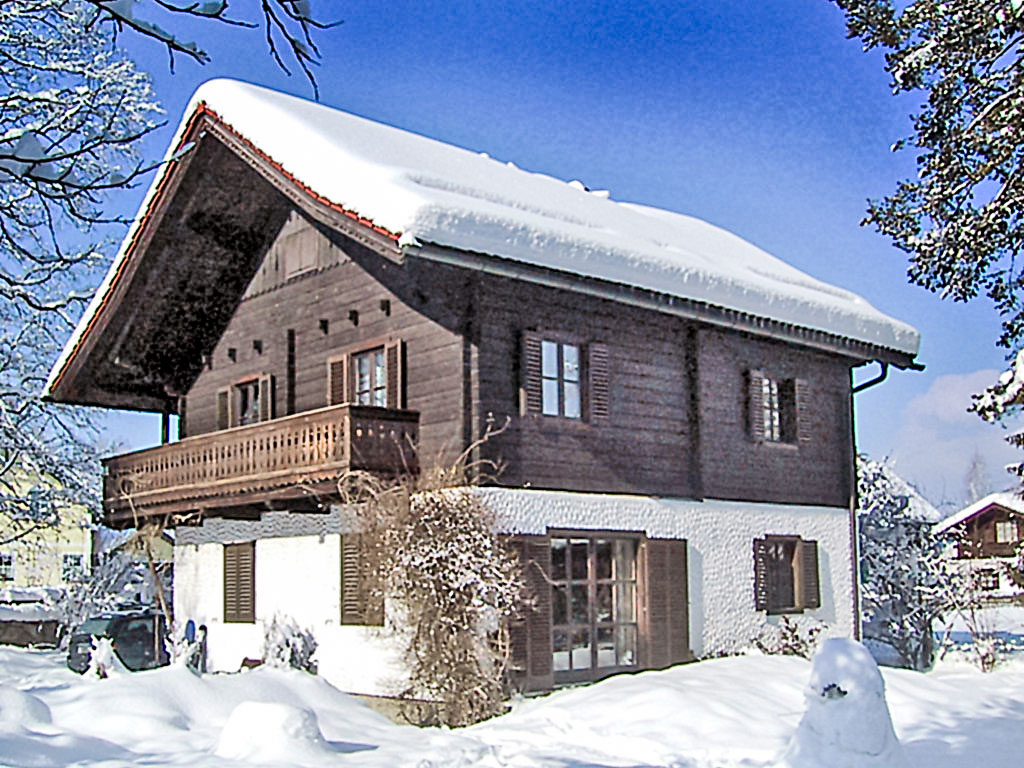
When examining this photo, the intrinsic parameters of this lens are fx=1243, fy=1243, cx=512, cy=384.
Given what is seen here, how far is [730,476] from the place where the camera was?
61.7ft

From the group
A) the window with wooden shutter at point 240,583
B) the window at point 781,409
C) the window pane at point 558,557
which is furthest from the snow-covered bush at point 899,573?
the window with wooden shutter at point 240,583

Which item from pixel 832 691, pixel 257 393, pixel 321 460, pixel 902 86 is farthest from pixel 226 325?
pixel 832 691

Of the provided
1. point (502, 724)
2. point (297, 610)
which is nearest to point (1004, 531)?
point (297, 610)

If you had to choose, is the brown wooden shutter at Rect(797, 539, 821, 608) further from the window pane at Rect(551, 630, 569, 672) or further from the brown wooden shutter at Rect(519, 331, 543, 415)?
the brown wooden shutter at Rect(519, 331, 543, 415)

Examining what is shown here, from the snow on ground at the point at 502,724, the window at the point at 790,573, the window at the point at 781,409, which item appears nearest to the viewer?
the snow on ground at the point at 502,724

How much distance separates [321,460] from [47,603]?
1982 cm

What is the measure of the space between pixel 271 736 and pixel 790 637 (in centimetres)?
1057

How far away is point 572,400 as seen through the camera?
16.6m

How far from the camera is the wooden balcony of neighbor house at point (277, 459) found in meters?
15.1

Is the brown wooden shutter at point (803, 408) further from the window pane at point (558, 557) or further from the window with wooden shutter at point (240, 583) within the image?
the window with wooden shutter at point (240, 583)

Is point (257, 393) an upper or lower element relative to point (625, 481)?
upper

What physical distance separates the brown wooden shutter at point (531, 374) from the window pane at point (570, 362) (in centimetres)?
57

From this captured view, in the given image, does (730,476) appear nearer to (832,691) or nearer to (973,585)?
(973,585)

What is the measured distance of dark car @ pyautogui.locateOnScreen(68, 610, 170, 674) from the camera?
71.9 ft
